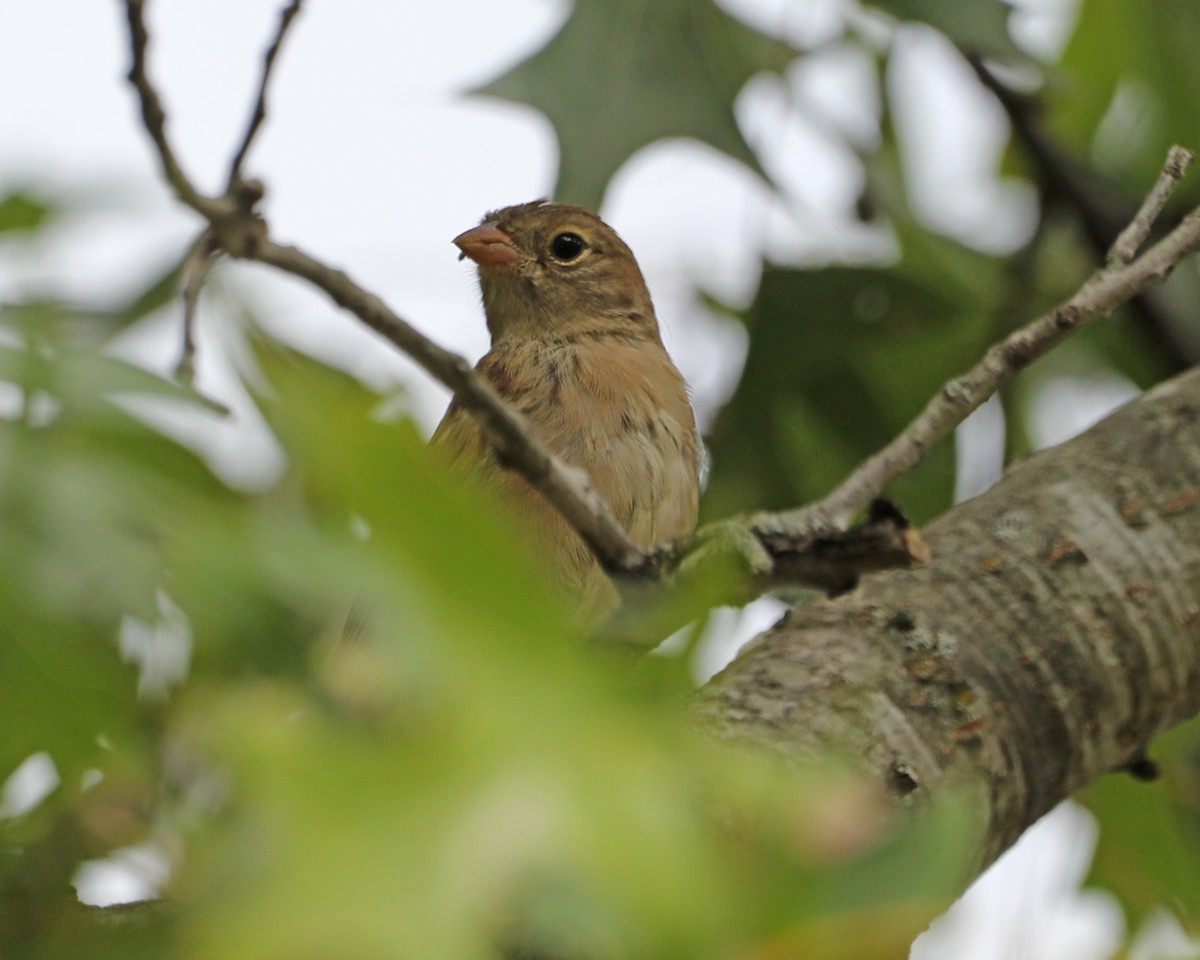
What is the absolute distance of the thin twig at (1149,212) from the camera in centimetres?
303

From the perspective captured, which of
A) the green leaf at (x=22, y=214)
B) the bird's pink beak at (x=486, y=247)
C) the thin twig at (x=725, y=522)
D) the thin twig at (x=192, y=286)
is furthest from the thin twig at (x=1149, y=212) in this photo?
the bird's pink beak at (x=486, y=247)

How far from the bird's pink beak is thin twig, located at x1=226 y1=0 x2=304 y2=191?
10.4 ft

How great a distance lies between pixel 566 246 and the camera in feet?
18.6

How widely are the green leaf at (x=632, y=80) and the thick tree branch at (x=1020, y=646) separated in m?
1.54

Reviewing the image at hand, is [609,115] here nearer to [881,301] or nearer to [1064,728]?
[881,301]

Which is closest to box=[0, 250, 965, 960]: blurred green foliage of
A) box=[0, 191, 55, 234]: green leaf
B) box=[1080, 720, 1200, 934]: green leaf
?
box=[0, 191, 55, 234]: green leaf

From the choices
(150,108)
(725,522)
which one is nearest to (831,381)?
(725,522)

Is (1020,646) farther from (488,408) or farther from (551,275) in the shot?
(551,275)

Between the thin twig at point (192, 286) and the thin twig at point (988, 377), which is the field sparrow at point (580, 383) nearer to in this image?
the thin twig at point (988, 377)

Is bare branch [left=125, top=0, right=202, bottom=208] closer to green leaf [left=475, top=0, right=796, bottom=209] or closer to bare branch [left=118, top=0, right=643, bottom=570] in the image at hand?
bare branch [left=118, top=0, right=643, bottom=570]

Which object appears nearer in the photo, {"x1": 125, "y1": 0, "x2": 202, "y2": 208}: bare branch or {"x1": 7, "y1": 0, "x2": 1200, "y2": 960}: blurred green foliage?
{"x1": 7, "y1": 0, "x2": 1200, "y2": 960}: blurred green foliage

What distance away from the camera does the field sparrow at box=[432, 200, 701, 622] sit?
4.07 meters

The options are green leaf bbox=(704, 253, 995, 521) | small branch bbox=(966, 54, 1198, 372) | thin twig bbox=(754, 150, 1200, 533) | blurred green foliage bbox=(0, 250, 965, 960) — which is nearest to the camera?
blurred green foliage bbox=(0, 250, 965, 960)

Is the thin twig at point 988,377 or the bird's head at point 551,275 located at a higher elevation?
the thin twig at point 988,377
